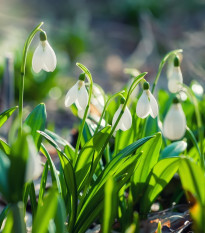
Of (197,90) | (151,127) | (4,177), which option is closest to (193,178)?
(4,177)

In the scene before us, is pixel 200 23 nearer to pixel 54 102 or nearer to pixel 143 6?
pixel 143 6

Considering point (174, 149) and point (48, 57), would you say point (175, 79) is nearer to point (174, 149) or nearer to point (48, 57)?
point (174, 149)

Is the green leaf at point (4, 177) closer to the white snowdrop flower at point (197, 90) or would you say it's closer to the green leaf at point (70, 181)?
the green leaf at point (70, 181)

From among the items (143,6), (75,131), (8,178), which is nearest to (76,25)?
(143,6)

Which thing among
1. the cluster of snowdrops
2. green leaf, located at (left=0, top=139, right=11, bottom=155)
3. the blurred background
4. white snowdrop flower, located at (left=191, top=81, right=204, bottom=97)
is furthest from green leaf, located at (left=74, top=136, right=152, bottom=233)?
the blurred background

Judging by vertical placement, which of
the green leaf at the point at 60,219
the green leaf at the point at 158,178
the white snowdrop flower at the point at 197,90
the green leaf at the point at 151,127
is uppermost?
the white snowdrop flower at the point at 197,90

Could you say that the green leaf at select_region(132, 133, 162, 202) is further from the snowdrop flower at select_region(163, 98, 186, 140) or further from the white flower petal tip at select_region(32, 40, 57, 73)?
the white flower petal tip at select_region(32, 40, 57, 73)

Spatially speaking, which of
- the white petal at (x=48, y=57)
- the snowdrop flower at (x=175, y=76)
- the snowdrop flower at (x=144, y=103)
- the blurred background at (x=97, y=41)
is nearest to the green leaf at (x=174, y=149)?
the snowdrop flower at (x=175, y=76)
